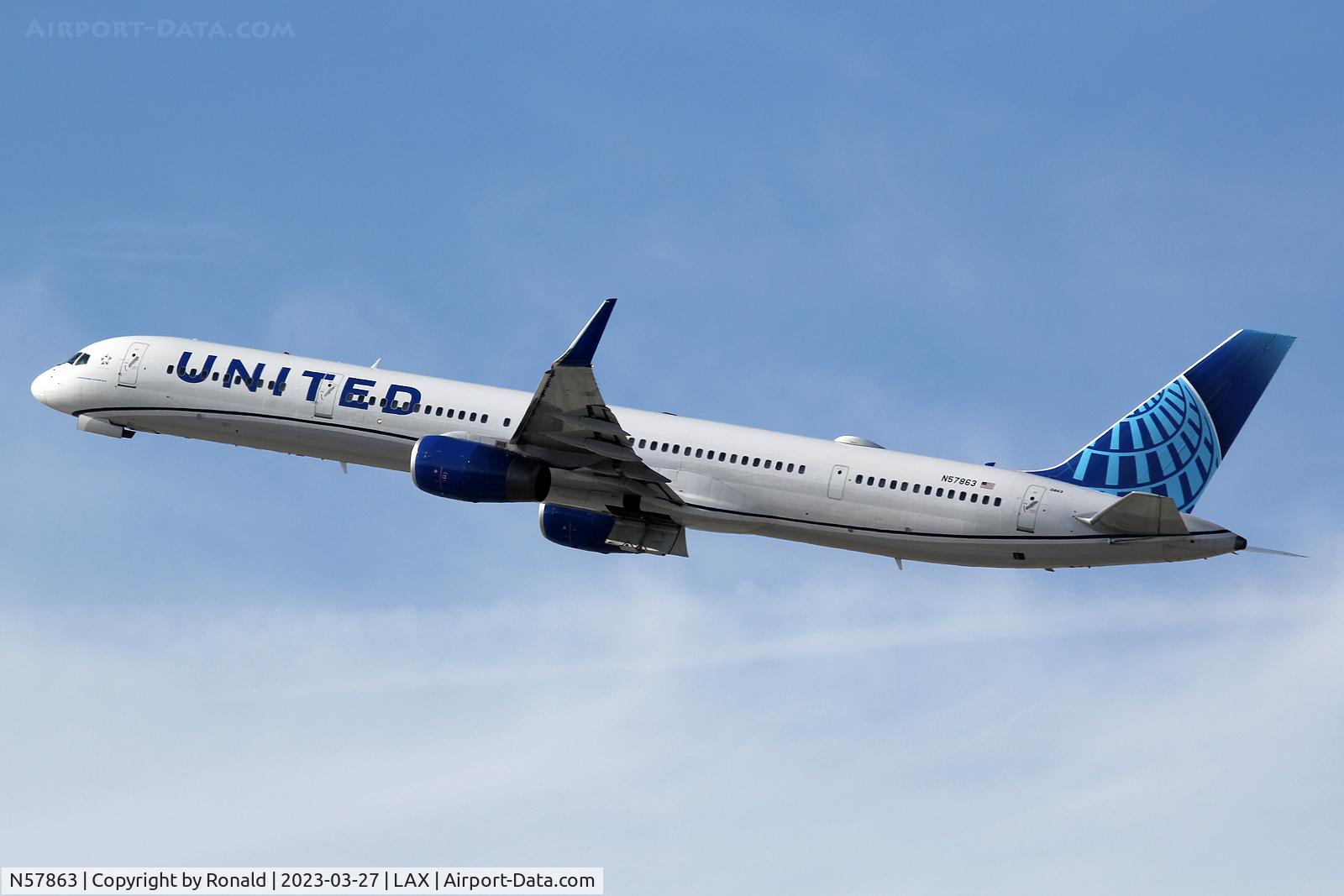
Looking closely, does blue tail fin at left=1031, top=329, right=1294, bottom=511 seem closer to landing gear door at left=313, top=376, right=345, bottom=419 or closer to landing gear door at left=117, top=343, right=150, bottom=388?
landing gear door at left=313, top=376, right=345, bottom=419

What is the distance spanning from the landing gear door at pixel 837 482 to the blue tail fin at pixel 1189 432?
5346 mm

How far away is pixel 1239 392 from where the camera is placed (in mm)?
41156

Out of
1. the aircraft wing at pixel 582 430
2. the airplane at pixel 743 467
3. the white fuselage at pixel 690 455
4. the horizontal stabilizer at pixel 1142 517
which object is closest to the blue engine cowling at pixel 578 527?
the airplane at pixel 743 467

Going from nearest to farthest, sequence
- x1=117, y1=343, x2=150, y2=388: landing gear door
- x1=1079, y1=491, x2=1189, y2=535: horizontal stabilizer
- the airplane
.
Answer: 1. x1=1079, y1=491, x2=1189, y2=535: horizontal stabilizer
2. the airplane
3. x1=117, y1=343, x2=150, y2=388: landing gear door

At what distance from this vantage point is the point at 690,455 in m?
43.2

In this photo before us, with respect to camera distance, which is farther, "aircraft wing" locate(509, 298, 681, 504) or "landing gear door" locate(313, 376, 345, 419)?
"landing gear door" locate(313, 376, 345, 419)

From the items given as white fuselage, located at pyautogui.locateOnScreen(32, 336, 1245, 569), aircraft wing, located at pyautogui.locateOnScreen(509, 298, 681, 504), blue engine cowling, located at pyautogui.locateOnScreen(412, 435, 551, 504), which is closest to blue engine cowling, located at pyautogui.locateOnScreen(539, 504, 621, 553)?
white fuselage, located at pyautogui.locateOnScreen(32, 336, 1245, 569)

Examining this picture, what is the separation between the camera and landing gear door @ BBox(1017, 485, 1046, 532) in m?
39.9

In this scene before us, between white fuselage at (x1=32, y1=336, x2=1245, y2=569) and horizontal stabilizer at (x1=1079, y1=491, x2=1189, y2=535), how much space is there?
220 mm

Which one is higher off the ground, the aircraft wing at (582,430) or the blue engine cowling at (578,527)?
the aircraft wing at (582,430)

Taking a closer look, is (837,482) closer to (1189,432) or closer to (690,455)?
(690,455)

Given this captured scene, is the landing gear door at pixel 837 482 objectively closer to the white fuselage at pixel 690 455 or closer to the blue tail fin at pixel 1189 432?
the white fuselage at pixel 690 455

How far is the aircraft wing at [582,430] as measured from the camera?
128 ft

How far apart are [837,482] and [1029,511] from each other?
487 cm
